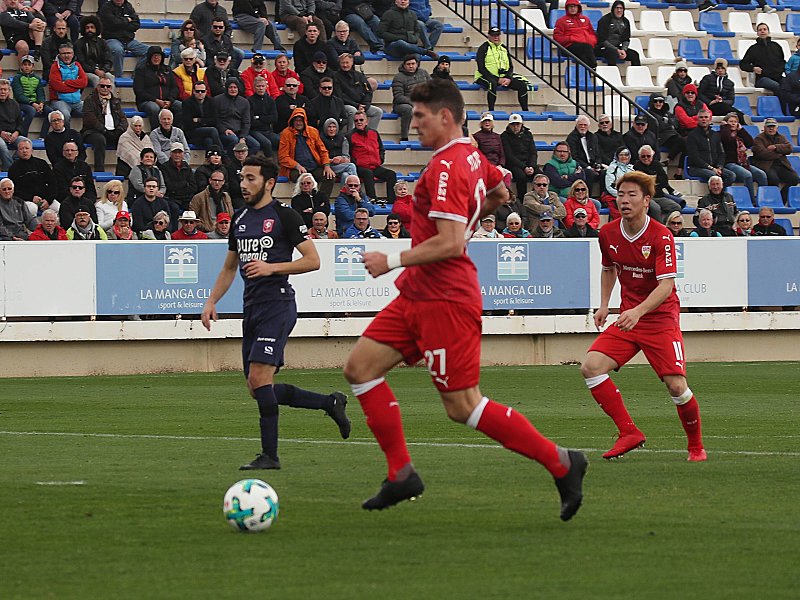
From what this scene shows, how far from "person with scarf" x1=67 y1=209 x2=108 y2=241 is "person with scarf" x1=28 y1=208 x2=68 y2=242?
0.15 metres

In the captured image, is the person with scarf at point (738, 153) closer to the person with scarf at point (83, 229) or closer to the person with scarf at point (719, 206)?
the person with scarf at point (719, 206)

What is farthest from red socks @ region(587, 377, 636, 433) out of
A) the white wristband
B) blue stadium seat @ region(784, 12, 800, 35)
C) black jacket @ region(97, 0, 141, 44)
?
blue stadium seat @ region(784, 12, 800, 35)

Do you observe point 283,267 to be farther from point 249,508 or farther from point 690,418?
point 249,508

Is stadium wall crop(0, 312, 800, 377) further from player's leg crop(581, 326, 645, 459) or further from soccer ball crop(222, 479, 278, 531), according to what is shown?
soccer ball crop(222, 479, 278, 531)

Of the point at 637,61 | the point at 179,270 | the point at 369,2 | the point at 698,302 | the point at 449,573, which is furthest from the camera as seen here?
the point at 637,61

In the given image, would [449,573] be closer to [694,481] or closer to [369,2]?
[694,481]

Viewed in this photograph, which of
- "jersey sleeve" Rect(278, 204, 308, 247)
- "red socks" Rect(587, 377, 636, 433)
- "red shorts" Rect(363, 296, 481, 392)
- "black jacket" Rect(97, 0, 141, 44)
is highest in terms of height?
"black jacket" Rect(97, 0, 141, 44)

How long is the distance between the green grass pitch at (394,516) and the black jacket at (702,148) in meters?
14.3

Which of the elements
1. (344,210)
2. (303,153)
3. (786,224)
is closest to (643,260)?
(344,210)

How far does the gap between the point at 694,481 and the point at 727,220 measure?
17484 mm

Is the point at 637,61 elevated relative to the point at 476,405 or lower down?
elevated

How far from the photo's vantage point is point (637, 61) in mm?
31953

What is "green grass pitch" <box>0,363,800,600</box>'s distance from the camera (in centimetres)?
610

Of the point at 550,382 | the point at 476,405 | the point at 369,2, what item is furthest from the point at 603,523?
the point at 369,2
